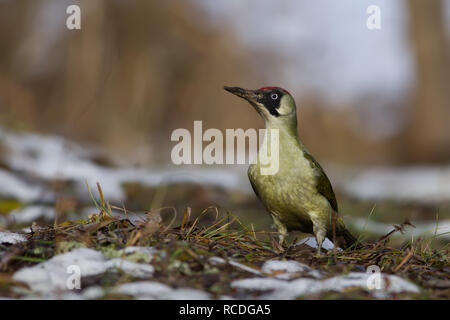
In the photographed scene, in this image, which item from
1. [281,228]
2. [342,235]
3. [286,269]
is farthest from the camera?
[342,235]

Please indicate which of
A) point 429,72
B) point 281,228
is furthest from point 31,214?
point 429,72

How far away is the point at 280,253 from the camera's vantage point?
301 centimetres

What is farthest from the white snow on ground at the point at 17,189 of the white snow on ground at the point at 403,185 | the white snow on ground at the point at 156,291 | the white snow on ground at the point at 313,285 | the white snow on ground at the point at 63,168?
the white snow on ground at the point at 403,185

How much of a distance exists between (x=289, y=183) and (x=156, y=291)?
156cm

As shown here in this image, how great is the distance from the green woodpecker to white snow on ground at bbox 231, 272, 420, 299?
0.94 metres

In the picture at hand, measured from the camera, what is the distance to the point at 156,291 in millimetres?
2234

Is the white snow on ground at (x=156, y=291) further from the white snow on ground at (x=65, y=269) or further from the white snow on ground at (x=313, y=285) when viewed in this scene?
the white snow on ground at (x=313, y=285)

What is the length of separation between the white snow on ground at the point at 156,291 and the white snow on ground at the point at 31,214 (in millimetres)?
3394

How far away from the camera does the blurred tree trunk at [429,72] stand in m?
13.8

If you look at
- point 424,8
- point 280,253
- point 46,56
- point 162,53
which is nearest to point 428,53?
point 424,8

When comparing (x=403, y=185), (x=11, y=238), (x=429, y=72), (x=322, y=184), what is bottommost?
(x=403, y=185)

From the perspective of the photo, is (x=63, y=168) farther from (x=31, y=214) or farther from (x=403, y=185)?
(x=403, y=185)

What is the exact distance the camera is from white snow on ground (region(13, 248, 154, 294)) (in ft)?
7.44
